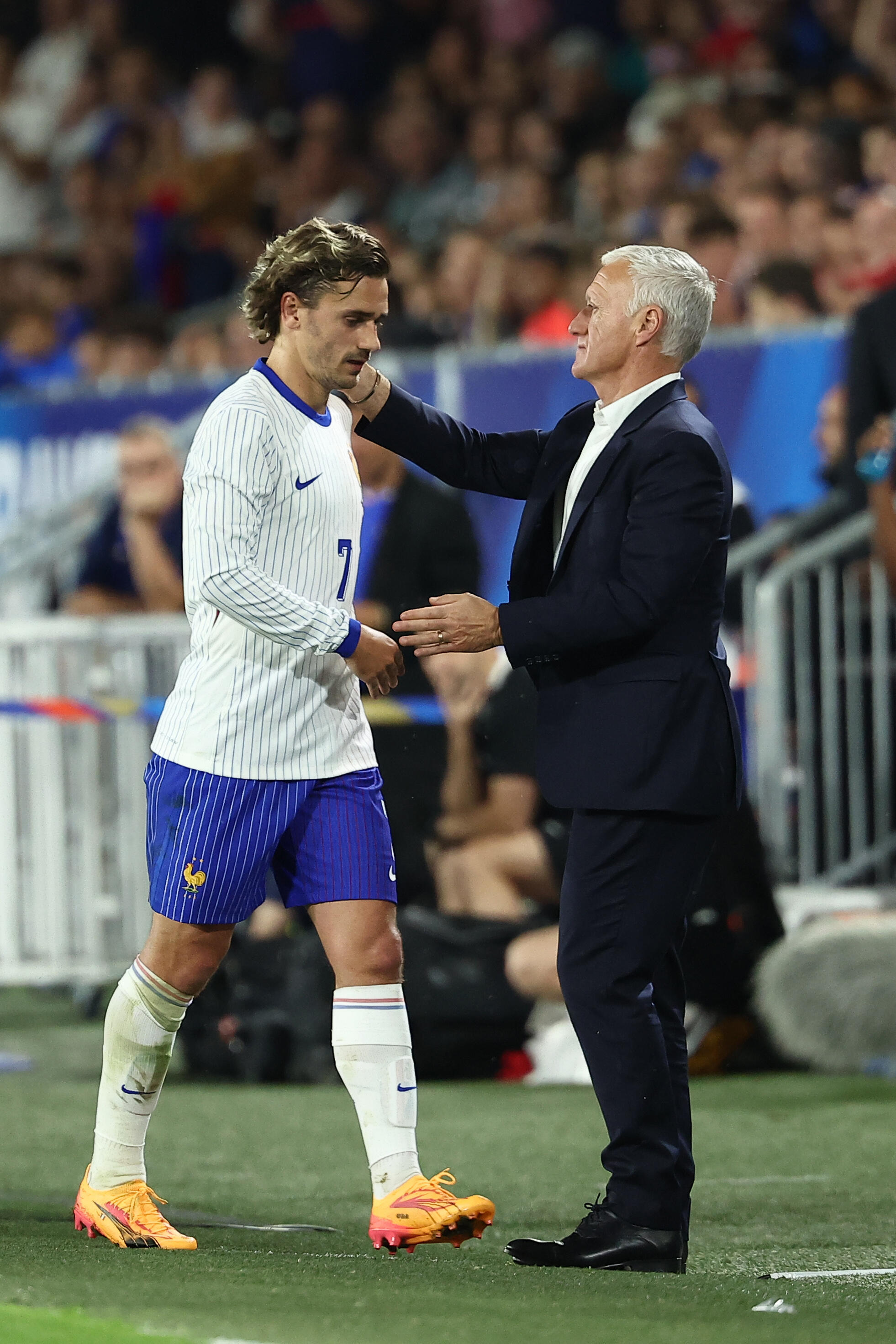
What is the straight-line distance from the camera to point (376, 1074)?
4.11 meters

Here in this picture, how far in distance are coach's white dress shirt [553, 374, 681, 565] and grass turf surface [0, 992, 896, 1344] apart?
4.64 ft

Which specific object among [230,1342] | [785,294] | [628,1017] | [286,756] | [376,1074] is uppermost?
[785,294]

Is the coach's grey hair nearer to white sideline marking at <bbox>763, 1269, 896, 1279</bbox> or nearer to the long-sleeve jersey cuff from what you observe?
the long-sleeve jersey cuff

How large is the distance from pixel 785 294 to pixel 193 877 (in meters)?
5.57

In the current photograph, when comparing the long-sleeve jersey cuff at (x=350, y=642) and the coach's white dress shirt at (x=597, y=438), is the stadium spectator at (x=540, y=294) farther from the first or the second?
the long-sleeve jersey cuff at (x=350, y=642)

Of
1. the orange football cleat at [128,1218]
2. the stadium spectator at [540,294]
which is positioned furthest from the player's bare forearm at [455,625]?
the stadium spectator at [540,294]

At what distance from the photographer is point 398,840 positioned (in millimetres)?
7215

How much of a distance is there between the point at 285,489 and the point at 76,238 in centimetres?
1137

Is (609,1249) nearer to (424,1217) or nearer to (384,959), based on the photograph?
(424,1217)

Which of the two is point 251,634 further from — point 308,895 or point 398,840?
point 398,840

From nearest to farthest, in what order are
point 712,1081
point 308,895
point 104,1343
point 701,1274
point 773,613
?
point 104,1343 → point 701,1274 → point 308,895 → point 712,1081 → point 773,613

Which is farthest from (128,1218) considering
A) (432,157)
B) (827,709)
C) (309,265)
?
(432,157)

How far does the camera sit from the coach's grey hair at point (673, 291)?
397 cm

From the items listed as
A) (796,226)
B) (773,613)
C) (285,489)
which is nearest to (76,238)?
(796,226)
